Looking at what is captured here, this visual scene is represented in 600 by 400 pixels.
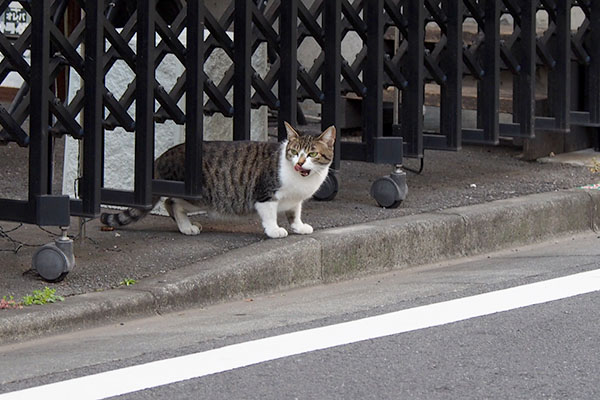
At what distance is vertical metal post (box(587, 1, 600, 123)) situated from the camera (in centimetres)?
905

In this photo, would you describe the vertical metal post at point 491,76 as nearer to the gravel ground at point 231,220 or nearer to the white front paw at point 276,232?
the gravel ground at point 231,220

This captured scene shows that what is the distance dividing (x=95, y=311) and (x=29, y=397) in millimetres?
1042

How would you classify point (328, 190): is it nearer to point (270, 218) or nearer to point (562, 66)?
point (270, 218)

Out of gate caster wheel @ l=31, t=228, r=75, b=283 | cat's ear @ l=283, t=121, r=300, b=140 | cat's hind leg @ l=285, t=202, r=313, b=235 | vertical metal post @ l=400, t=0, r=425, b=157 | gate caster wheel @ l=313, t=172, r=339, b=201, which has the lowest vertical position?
gate caster wheel @ l=31, t=228, r=75, b=283

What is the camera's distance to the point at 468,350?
206 inches

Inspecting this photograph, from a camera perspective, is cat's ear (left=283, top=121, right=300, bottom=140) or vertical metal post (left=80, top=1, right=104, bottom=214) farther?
cat's ear (left=283, top=121, right=300, bottom=140)

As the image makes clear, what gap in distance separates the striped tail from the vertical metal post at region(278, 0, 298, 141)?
1070 millimetres

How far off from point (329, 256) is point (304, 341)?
142 cm

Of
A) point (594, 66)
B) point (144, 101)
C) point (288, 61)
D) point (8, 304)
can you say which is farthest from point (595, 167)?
point (8, 304)

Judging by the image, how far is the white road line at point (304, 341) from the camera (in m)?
4.76

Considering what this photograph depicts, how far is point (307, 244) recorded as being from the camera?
6.66 m

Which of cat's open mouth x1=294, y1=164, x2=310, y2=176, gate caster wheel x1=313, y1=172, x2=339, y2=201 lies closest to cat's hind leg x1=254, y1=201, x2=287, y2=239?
cat's open mouth x1=294, y1=164, x2=310, y2=176

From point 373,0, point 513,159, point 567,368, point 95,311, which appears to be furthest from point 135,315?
Result: point 513,159

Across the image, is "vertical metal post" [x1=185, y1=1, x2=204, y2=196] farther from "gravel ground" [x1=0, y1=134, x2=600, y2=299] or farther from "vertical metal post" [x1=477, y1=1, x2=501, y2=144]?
"vertical metal post" [x1=477, y1=1, x2=501, y2=144]
